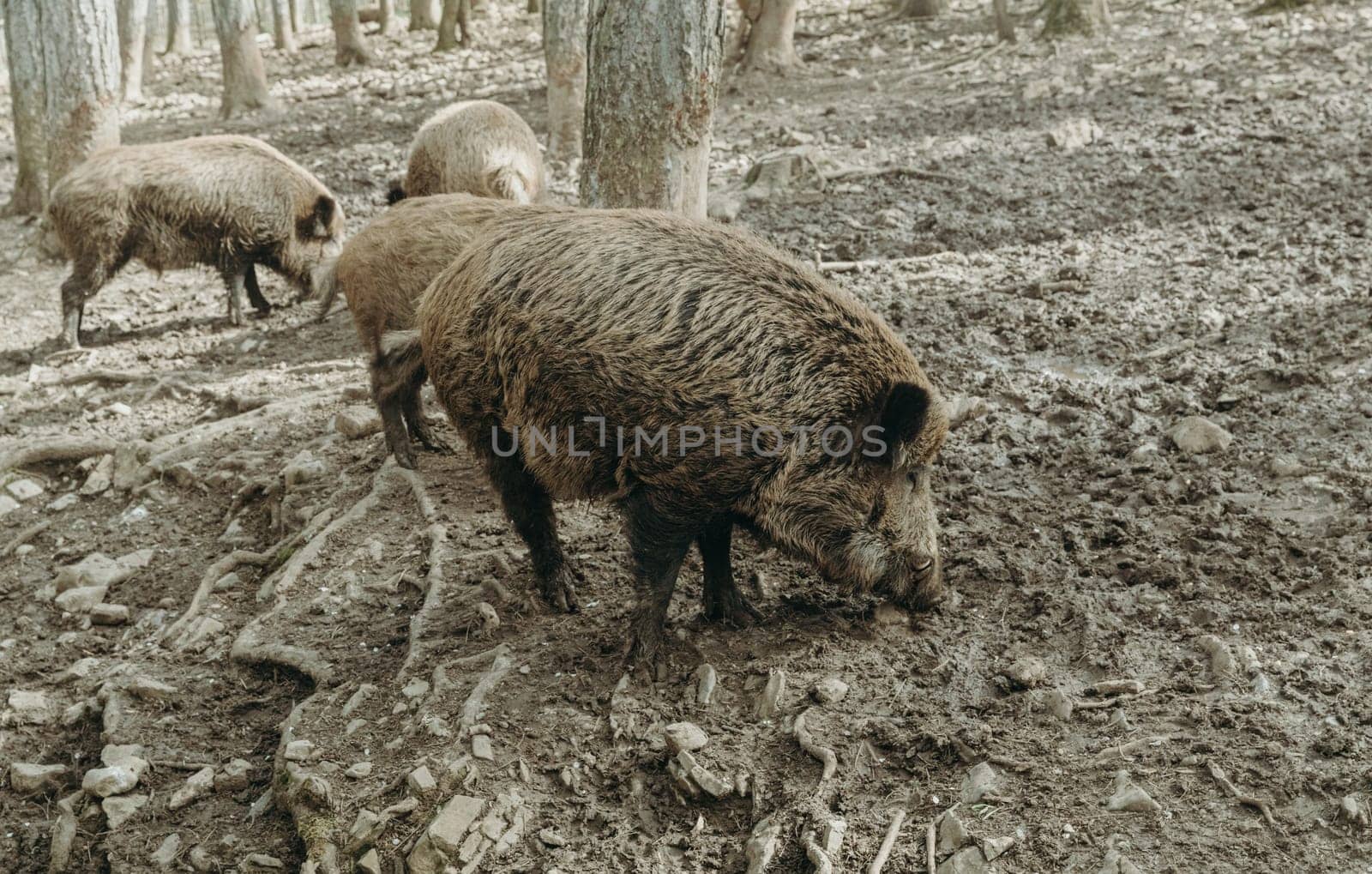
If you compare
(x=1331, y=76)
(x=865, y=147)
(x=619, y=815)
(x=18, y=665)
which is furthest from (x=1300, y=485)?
(x=1331, y=76)

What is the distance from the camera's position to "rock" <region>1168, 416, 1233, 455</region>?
4.91m

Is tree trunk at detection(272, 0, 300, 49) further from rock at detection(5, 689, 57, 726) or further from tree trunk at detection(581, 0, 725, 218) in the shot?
rock at detection(5, 689, 57, 726)

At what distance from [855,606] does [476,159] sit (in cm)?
522

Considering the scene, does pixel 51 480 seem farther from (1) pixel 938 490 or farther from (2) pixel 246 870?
(1) pixel 938 490

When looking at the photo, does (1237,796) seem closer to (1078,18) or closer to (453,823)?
(453,823)

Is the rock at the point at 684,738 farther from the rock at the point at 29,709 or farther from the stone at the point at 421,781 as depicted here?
the rock at the point at 29,709

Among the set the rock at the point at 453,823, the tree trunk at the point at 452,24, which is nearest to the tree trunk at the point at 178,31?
the tree trunk at the point at 452,24

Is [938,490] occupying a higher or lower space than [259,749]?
higher

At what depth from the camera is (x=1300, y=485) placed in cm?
456

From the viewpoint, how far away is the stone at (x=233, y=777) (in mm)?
3939

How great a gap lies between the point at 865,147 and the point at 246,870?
25.1ft

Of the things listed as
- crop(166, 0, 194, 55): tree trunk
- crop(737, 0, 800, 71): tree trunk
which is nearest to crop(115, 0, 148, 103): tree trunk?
crop(166, 0, 194, 55): tree trunk

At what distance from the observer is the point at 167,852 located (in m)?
3.67

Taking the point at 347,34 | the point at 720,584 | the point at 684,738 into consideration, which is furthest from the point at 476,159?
the point at 347,34
